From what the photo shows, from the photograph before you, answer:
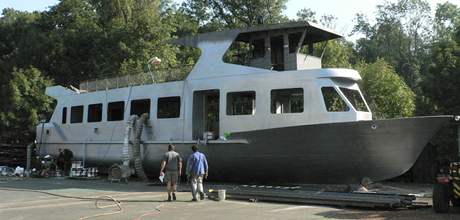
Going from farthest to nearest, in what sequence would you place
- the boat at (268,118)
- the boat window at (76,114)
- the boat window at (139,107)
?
the boat window at (76,114) → the boat window at (139,107) → the boat at (268,118)

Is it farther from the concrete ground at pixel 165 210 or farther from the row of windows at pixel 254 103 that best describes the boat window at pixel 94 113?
the concrete ground at pixel 165 210

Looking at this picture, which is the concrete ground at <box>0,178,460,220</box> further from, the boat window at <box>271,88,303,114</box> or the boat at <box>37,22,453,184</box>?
the boat window at <box>271,88,303,114</box>

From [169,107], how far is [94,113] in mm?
5161

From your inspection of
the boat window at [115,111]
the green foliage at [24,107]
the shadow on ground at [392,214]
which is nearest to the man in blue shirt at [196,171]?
the shadow on ground at [392,214]

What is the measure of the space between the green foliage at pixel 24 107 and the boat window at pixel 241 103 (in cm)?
1796

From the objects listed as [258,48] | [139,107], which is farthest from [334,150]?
[139,107]

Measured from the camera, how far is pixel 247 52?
19.2 meters

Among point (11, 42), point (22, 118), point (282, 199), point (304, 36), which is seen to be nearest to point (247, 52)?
point (304, 36)

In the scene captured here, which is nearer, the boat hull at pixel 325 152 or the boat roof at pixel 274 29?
the boat hull at pixel 325 152

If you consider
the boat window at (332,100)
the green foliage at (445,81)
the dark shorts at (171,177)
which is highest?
the green foliage at (445,81)

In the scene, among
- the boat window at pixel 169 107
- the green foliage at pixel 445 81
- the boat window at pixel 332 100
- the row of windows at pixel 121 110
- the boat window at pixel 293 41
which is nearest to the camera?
the boat window at pixel 332 100

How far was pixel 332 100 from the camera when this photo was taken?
16.4 meters

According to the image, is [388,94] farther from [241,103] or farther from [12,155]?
[12,155]

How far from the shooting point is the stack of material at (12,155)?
28.4 meters
